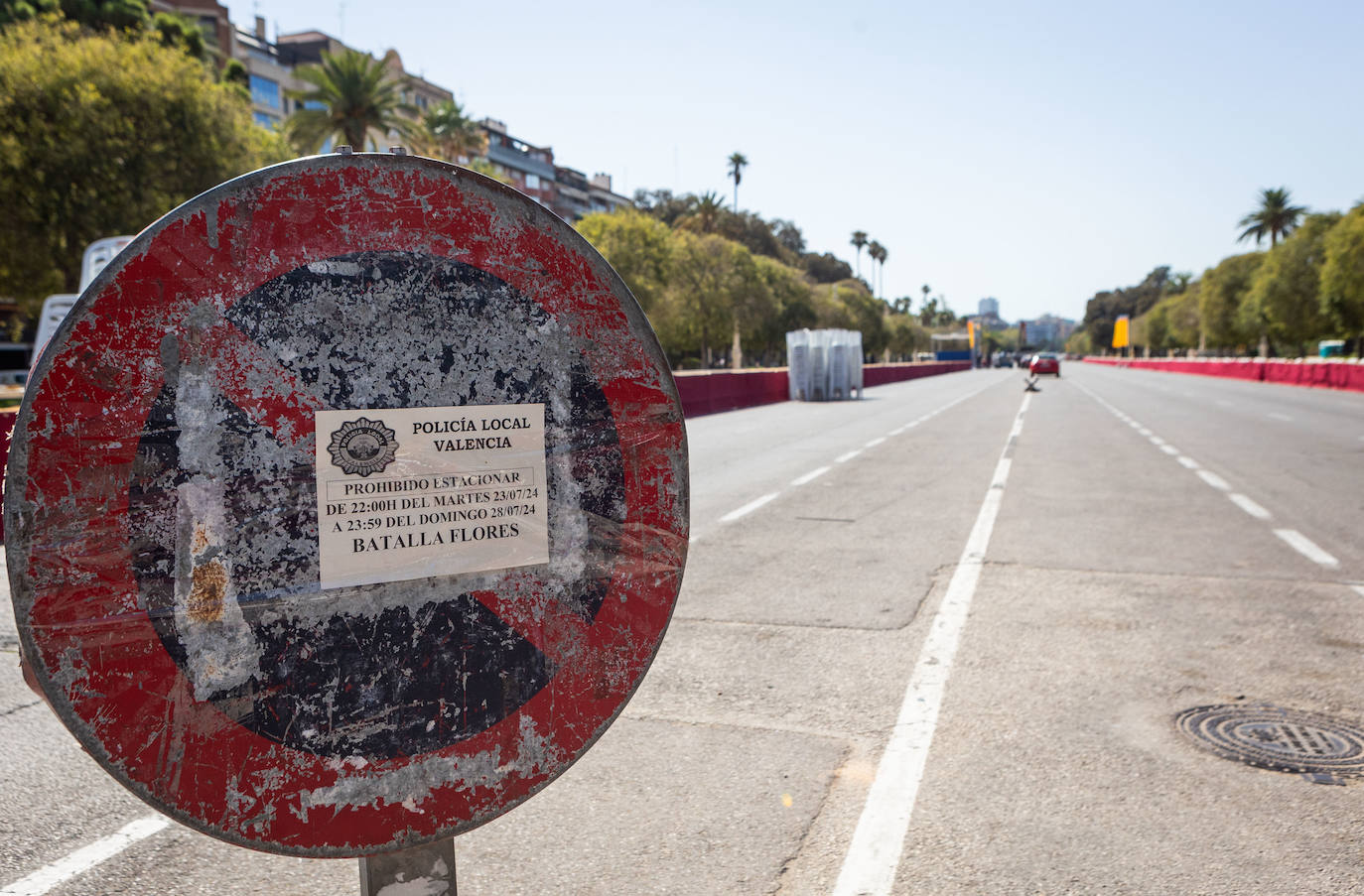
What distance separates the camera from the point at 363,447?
58.5 inches

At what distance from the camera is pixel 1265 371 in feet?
158

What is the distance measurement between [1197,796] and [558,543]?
2.58 m

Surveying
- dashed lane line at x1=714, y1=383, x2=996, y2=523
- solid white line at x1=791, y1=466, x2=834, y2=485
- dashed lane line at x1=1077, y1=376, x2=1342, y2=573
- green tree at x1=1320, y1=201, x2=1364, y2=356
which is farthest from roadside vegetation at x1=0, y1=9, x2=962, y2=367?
green tree at x1=1320, y1=201, x2=1364, y2=356

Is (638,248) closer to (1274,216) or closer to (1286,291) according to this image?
(1286,291)

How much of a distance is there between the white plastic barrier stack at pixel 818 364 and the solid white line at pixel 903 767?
26.1m

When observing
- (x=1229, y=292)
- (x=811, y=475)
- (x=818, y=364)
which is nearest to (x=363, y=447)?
(x=811, y=475)

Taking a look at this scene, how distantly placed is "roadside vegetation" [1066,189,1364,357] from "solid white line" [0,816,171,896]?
2571 inches

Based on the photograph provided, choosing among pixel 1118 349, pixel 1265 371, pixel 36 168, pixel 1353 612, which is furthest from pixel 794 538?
pixel 1118 349

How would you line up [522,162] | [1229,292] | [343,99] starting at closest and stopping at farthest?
[343,99]
[1229,292]
[522,162]

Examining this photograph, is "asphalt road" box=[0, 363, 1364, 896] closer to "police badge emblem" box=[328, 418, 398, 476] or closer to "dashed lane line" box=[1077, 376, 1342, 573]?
"dashed lane line" box=[1077, 376, 1342, 573]

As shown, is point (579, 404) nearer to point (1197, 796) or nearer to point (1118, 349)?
point (1197, 796)

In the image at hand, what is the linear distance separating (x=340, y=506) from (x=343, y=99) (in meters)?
47.9

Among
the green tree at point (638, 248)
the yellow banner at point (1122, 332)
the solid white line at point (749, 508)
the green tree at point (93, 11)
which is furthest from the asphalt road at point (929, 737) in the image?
the yellow banner at point (1122, 332)

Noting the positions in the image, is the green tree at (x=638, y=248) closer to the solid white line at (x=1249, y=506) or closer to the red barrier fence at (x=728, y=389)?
the red barrier fence at (x=728, y=389)
